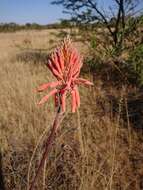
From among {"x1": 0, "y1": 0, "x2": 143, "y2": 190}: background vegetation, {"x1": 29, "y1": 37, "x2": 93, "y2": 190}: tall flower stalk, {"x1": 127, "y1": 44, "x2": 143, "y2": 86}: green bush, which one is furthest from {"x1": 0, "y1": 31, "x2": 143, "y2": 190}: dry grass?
{"x1": 29, "y1": 37, "x2": 93, "y2": 190}: tall flower stalk

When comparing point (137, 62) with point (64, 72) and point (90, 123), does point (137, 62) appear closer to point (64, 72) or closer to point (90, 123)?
point (90, 123)

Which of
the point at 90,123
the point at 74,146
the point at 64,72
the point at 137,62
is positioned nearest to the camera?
the point at 64,72

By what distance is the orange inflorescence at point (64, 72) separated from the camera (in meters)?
1.22

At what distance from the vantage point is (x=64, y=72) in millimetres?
1242

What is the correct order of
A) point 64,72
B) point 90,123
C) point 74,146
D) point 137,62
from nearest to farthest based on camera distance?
point 64,72 < point 74,146 < point 90,123 < point 137,62

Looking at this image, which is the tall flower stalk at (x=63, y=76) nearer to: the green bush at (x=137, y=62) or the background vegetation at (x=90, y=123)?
the background vegetation at (x=90, y=123)

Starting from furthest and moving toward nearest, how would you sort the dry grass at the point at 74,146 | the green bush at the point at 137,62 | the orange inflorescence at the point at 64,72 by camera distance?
the green bush at the point at 137,62 → the dry grass at the point at 74,146 → the orange inflorescence at the point at 64,72

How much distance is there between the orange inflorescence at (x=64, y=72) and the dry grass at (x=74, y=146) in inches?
43.7

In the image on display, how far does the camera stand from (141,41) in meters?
6.95

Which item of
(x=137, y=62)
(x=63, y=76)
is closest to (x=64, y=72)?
(x=63, y=76)

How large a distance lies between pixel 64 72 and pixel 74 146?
8.09ft

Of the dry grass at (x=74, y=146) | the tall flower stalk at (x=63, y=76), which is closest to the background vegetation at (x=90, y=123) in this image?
the dry grass at (x=74, y=146)

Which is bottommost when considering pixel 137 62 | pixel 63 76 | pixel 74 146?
pixel 74 146

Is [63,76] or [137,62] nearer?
[63,76]
